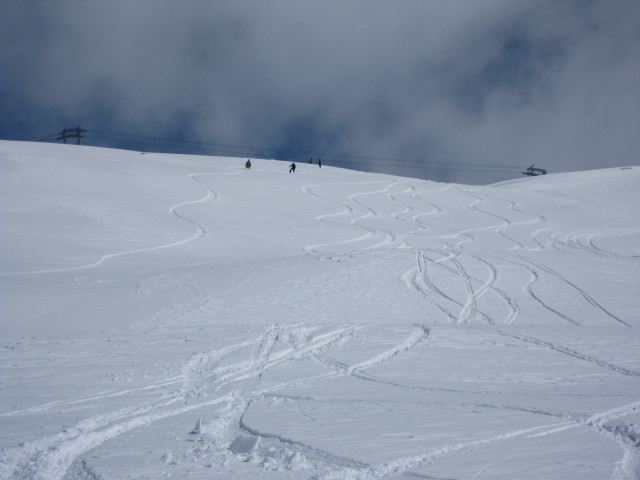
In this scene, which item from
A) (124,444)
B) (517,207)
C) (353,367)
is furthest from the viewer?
(517,207)

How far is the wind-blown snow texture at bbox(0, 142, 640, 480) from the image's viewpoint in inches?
209

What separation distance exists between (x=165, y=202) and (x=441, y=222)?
13.6 m

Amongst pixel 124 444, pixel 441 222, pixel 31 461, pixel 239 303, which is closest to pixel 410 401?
pixel 124 444

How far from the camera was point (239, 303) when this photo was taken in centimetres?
1333

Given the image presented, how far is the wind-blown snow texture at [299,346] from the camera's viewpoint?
5.31 meters

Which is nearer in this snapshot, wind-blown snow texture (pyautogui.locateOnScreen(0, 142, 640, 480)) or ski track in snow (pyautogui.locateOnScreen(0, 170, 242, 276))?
wind-blown snow texture (pyautogui.locateOnScreen(0, 142, 640, 480))

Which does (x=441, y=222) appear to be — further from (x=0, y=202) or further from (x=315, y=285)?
(x=0, y=202)

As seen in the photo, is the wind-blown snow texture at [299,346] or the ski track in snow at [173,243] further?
the ski track in snow at [173,243]

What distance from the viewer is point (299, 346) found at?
976cm

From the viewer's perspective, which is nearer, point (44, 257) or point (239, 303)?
point (239, 303)

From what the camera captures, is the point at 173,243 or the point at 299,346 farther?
the point at 173,243

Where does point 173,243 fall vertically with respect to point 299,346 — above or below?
below

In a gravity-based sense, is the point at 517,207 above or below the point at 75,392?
above

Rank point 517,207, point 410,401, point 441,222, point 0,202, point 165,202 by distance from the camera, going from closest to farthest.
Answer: point 410,401 → point 0,202 → point 165,202 → point 441,222 → point 517,207
